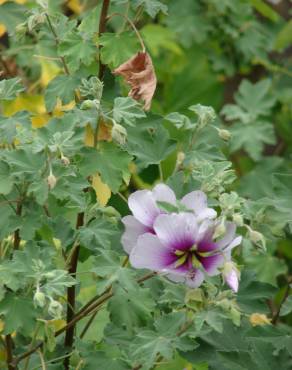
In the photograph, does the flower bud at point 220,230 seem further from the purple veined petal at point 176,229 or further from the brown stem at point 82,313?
the brown stem at point 82,313

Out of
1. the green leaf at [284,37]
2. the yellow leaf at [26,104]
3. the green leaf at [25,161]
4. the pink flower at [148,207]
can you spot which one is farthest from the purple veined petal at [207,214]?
the green leaf at [284,37]

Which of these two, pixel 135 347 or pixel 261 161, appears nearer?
pixel 135 347

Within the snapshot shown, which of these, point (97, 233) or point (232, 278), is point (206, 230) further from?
point (97, 233)

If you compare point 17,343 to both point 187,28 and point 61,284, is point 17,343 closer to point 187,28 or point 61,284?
point 61,284

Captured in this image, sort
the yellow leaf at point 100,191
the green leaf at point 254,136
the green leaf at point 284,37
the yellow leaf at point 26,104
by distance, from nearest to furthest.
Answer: the yellow leaf at point 100,191 < the yellow leaf at point 26,104 < the green leaf at point 254,136 < the green leaf at point 284,37

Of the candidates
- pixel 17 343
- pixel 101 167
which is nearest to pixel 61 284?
pixel 101 167

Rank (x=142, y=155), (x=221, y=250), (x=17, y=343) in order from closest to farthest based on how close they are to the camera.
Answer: (x=221, y=250) < (x=142, y=155) < (x=17, y=343)
